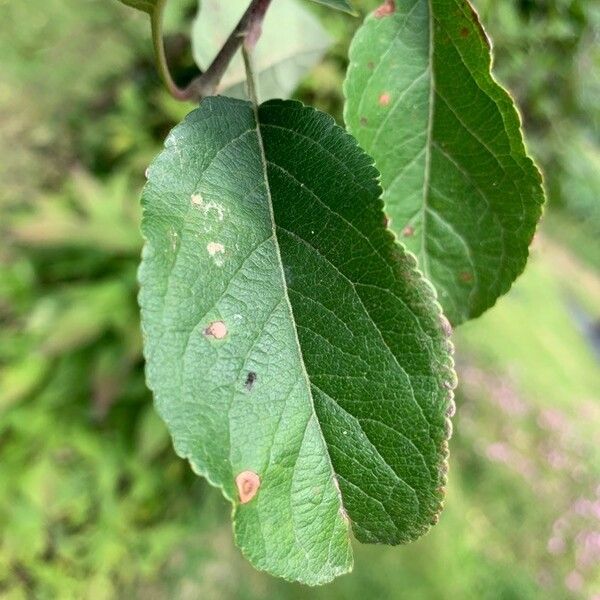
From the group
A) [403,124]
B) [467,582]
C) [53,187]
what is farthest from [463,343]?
[403,124]

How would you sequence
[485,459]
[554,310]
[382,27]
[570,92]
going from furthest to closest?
[554,310], [485,459], [570,92], [382,27]

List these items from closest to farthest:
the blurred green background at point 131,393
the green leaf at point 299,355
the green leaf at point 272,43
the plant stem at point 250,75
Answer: the green leaf at point 299,355, the plant stem at point 250,75, the green leaf at point 272,43, the blurred green background at point 131,393

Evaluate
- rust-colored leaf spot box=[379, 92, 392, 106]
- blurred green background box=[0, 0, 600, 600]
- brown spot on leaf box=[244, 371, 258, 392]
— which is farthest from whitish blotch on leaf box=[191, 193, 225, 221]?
blurred green background box=[0, 0, 600, 600]

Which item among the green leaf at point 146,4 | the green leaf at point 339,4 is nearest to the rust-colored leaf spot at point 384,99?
the green leaf at point 339,4

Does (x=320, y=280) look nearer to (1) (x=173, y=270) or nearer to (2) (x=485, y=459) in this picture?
(1) (x=173, y=270)

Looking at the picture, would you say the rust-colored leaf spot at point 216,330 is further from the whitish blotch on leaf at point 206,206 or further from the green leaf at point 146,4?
the green leaf at point 146,4

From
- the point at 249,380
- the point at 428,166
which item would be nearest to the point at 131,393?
the point at 428,166
